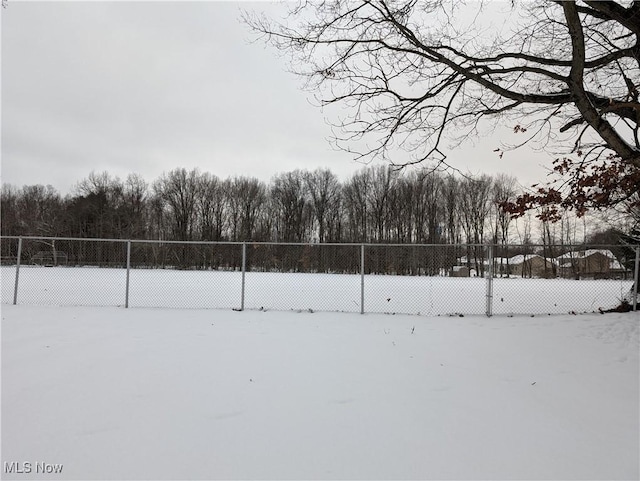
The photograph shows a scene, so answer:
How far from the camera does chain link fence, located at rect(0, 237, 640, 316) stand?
30.9ft

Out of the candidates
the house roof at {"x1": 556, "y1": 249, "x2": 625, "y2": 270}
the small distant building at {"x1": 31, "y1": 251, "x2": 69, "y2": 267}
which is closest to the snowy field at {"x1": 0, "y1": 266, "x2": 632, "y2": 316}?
the house roof at {"x1": 556, "y1": 249, "x2": 625, "y2": 270}

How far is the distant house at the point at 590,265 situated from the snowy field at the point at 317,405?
5236mm

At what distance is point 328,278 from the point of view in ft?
55.4

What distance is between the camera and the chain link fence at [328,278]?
30.9 ft

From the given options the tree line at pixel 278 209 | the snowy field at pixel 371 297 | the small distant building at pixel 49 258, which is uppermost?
the tree line at pixel 278 209

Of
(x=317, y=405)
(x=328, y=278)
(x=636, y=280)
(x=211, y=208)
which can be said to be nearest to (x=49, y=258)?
(x=328, y=278)

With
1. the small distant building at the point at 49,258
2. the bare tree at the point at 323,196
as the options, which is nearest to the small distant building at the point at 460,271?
the small distant building at the point at 49,258

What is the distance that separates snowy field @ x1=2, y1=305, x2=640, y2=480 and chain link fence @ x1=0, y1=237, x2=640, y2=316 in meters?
3.09

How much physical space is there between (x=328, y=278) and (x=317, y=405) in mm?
13696

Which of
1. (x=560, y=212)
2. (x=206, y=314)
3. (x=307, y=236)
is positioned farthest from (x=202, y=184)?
(x=560, y=212)

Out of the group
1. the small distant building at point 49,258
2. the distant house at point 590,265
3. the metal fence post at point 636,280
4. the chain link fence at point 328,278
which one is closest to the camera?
the metal fence post at point 636,280

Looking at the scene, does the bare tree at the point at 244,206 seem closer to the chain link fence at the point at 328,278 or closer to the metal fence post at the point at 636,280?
the chain link fence at the point at 328,278

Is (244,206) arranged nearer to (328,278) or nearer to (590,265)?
(328,278)

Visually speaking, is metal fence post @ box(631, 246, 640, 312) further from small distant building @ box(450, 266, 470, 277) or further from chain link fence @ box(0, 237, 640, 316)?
small distant building @ box(450, 266, 470, 277)
